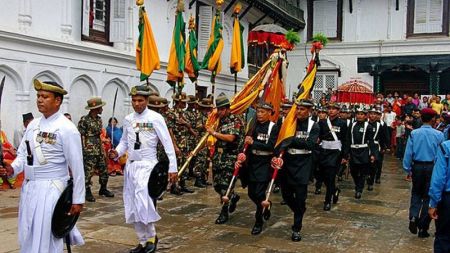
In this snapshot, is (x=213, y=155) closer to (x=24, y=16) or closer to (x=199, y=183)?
(x=199, y=183)

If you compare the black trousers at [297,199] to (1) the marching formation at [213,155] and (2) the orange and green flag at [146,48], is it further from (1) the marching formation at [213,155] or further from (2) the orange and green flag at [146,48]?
(2) the orange and green flag at [146,48]

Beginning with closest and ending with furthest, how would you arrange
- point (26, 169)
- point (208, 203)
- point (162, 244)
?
point (26, 169) → point (162, 244) → point (208, 203)

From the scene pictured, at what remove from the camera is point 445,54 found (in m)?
23.7

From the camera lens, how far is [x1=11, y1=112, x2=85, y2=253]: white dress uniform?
4293 mm

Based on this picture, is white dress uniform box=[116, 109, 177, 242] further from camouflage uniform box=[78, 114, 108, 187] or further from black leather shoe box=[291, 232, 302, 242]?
camouflage uniform box=[78, 114, 108, 187]

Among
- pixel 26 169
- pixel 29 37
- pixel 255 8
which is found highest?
pixel 255 8

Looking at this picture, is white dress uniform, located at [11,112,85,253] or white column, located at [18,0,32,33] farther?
white column, located at [18,0,32,33]

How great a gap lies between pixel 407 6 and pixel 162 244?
22089 millimetres

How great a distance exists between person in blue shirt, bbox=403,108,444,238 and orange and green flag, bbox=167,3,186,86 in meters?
6.90

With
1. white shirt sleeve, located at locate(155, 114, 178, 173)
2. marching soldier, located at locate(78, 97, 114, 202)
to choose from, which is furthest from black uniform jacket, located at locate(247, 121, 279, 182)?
marching soldier, located at locate(78, 97, 114, 202)

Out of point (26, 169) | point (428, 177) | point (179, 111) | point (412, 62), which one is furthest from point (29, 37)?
point (412, 62)

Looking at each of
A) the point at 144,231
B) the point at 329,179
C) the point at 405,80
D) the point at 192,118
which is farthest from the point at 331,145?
the point at 405,80

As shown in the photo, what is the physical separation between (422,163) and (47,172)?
17.6 feet

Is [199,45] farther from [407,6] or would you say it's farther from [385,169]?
[407,6]
